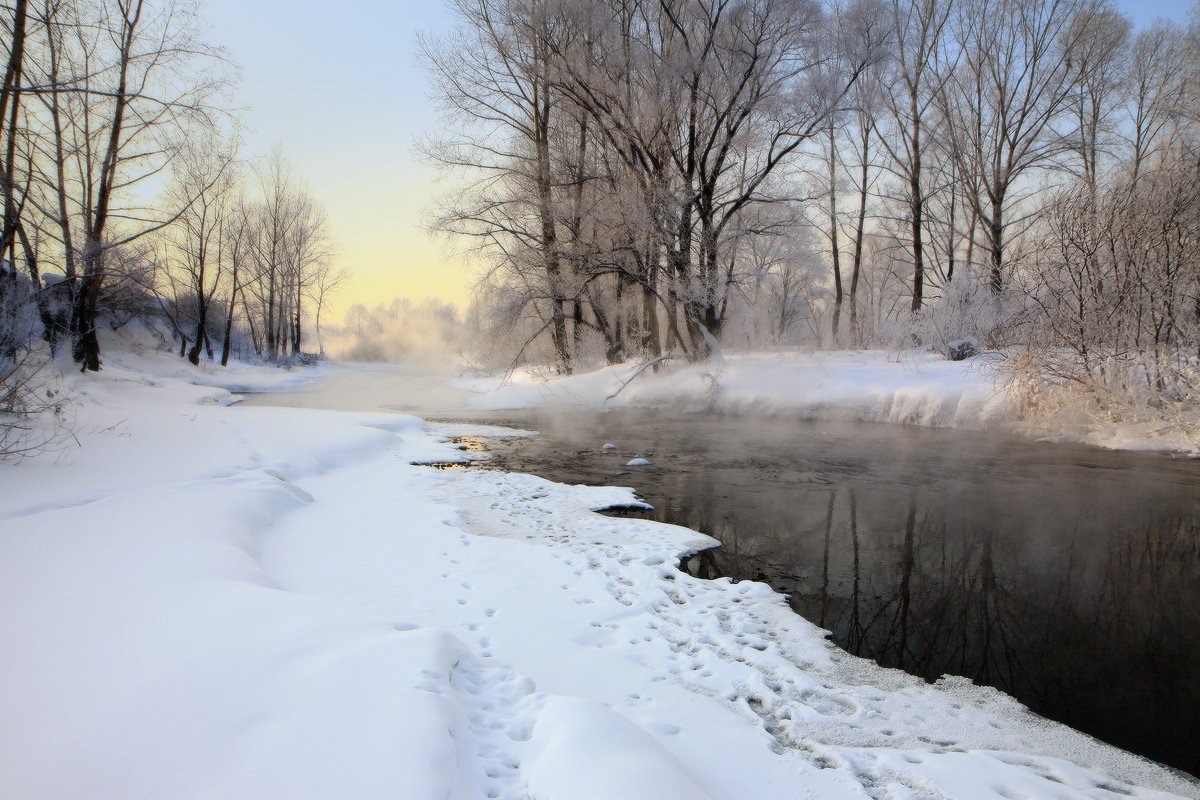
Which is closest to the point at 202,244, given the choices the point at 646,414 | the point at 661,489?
the point at 646,414

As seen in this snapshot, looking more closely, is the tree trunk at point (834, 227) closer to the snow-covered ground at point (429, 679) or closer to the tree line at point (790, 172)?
the tree line at point (790, 172)

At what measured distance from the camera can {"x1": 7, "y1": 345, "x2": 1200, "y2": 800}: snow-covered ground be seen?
7.15 feet

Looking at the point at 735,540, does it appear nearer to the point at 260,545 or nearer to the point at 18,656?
the point at 260,545

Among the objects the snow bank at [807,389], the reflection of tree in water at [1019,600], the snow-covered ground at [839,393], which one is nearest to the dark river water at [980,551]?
the reflection of tree in water at [1019,600]

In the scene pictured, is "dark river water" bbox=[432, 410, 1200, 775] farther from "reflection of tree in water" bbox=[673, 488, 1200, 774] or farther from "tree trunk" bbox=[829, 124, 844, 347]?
"tree trunk" bbox=[829, 124, 844, 347]

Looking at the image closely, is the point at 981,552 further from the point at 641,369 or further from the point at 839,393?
the point at 641,369

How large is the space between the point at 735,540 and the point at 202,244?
1235 inches

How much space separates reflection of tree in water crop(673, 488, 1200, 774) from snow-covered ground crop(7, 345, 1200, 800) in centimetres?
32

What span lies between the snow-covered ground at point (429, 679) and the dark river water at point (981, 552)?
16.2 inches

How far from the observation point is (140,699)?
2424 mm

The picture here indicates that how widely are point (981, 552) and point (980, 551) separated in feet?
0.08

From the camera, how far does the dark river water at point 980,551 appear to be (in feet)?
11.7

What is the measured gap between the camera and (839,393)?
14.3m

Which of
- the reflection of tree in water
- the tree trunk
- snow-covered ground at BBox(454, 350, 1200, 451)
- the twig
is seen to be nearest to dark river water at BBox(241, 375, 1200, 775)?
the reflection of tree in water
